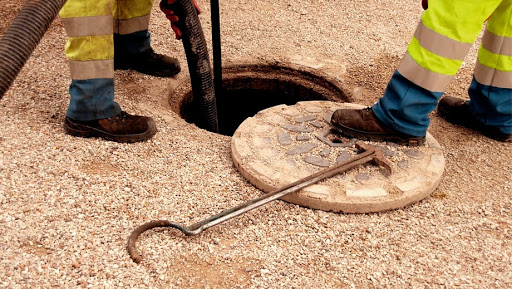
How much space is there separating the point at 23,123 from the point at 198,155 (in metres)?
1.00

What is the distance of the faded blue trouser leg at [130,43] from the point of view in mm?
3161

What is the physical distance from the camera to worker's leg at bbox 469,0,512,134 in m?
2.55

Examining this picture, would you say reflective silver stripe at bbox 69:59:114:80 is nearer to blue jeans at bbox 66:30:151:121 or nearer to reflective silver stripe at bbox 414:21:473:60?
blue jeans at bbox 66:30:151:121

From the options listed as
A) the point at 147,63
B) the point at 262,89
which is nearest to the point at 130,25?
the point at 147,63

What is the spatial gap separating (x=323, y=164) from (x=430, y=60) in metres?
0.74

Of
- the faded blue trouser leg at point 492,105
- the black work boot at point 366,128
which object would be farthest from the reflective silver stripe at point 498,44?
the black work boot at point 366,128

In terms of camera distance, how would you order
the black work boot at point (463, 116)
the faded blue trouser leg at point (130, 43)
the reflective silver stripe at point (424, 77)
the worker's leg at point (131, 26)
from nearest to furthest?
the reflective silver stripe at point (424, 77), the black work boot at point (463, 116), the worker's leg at point (131, 26), the faded blue trouser leg at point (130, 43)

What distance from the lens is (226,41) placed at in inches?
151

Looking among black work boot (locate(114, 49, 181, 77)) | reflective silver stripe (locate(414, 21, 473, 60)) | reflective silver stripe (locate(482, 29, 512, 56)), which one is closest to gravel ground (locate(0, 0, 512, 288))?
black work boot (locate(114, 49, 181, 77))

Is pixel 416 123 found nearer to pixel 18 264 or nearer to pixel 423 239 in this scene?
pixel 423 239

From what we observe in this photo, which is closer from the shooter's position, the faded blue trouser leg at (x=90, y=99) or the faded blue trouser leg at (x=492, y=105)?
the faded blue trouser leg at (x=90, y=99)

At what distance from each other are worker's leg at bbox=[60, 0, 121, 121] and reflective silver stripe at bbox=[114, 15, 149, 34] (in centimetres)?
75

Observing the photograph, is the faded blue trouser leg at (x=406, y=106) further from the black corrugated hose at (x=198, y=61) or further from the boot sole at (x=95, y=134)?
the boot sole at (x=95, y=134)

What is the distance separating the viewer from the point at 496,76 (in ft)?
8.75
